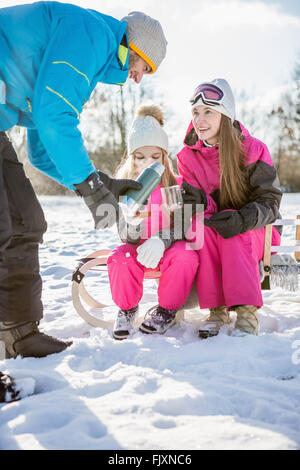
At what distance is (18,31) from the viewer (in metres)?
1.52

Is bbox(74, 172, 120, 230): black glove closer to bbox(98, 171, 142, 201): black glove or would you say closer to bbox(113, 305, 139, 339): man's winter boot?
bbox(98, 171, 142, 201): black glove

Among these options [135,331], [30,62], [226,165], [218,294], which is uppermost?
[30,62]

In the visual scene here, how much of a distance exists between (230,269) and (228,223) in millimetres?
266

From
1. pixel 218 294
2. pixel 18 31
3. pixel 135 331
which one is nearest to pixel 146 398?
pixel 135 331

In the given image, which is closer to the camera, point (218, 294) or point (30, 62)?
point (30, 62)

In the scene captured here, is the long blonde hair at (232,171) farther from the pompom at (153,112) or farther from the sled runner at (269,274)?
the pompom at (153,112)

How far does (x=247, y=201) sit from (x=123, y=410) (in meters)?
1.58

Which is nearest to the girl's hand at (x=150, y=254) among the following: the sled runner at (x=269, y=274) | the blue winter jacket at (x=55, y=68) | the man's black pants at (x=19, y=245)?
the sled runner at (x=269, y=274)

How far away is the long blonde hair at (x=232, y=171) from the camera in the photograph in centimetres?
238

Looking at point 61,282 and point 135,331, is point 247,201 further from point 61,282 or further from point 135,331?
point 61,282

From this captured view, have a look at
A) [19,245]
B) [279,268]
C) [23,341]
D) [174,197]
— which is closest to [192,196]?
[174,197]
